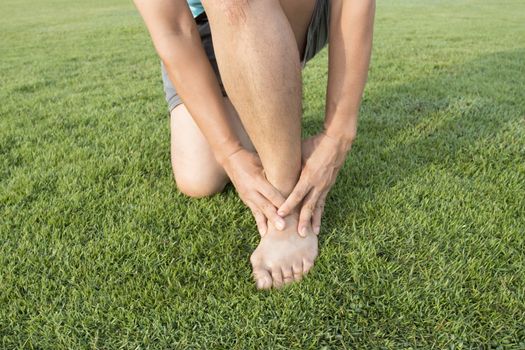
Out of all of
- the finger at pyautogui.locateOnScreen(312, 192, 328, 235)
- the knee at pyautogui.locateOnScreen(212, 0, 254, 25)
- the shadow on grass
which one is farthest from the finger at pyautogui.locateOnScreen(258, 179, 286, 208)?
the knee at pyautogui.locateOnScreen(212, 0, 254, 25)

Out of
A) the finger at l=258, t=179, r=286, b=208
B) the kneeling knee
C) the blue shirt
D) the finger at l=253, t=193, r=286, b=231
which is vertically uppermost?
the blue shirt

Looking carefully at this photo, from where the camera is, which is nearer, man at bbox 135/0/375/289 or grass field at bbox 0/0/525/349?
grass field at bbox 0/0/525/349

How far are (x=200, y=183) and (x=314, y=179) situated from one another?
531 mm

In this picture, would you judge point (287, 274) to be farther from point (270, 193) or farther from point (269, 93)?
point (269, 93)

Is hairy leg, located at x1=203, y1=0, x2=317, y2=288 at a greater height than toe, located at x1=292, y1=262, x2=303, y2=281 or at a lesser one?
greater

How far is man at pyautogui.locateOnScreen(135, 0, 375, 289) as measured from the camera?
1.45 m

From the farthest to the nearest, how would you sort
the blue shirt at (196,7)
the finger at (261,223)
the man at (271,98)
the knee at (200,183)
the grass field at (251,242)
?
the blue shirt at (196,7), the knee at (200,183), the finger at (261,223), the man at (271,98), the grass field at (251,242)

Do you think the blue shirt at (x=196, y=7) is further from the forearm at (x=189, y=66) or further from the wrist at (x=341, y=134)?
the wrist at (x=341, y=134)

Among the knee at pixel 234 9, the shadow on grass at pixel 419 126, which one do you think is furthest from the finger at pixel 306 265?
the knee at pixel 234 9

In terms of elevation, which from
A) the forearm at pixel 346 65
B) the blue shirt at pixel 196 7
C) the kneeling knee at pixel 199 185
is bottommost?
the kneeling knee at pixel 199 185

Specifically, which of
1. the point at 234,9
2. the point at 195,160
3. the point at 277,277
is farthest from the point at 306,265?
the point at 234,9

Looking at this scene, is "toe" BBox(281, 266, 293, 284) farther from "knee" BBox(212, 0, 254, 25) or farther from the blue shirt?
the blue shirt

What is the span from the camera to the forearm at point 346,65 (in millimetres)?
1711

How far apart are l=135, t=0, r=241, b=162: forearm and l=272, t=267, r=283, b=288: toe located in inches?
17.8
